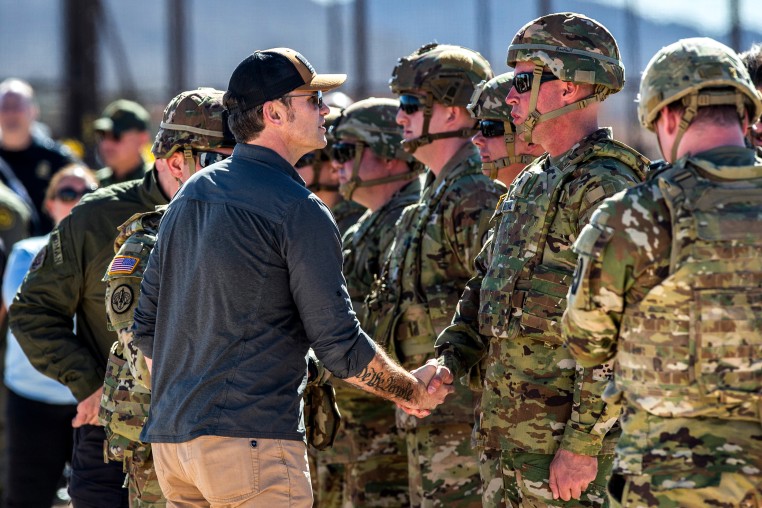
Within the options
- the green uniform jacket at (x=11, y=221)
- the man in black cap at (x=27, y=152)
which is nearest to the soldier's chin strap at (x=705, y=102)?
the green uniform jacket at (x=11, y=221)

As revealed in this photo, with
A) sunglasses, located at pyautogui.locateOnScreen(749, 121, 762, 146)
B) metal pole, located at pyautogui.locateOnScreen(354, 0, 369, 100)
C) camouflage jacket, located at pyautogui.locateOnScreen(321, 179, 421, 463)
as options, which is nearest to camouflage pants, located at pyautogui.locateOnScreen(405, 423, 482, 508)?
camouflage jacket, located at pyautogui.locateOnScreen(321, 179, 421, 463)

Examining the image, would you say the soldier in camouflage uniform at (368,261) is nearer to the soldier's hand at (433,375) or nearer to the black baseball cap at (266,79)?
the soldier's hand at (433,375)

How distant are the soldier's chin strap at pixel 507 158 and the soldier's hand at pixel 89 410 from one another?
2100 millimetres

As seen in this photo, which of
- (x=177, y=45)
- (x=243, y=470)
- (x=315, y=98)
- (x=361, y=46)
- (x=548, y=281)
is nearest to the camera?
(x=243, y=470)

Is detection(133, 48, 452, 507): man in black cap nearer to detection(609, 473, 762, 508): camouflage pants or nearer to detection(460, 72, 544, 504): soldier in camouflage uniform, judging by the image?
detection(609, 473, 762, 508): camouflage pants

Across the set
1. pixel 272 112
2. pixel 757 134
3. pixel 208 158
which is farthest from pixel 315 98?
pixel 757 134

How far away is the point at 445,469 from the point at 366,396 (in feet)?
3.24

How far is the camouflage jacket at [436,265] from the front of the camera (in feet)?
18.4

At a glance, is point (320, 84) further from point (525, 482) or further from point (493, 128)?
point (525, 482)

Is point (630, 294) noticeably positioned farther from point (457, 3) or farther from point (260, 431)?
point (457, 3)

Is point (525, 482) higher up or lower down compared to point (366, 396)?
higher up

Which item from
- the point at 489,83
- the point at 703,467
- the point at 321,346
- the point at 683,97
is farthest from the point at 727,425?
the point at 489,83

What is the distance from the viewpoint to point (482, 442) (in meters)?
4.75

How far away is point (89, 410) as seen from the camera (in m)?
5.46
